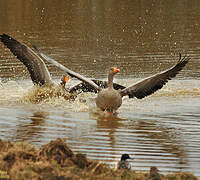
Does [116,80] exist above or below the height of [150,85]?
above

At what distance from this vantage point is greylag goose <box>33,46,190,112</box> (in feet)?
40.0

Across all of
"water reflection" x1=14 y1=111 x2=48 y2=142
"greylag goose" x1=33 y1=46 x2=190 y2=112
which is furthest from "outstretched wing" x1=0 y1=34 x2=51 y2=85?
"water reflection" x1=14 y1=111 x2=48 y2=142

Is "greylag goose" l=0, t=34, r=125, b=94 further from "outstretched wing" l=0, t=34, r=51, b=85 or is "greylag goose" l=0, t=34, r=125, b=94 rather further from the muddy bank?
the muddy bank

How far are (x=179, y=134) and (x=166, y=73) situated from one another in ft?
8.57

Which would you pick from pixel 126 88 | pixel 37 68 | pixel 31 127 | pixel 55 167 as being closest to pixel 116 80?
pixel 37 68

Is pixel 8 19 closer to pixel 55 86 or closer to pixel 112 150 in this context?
pixel 55 86

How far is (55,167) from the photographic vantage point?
22.7 ft

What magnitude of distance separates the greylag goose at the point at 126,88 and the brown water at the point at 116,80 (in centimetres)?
25

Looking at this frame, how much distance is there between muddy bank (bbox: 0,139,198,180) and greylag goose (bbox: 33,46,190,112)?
4730mm

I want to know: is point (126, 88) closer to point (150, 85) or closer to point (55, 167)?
point (150, 85)

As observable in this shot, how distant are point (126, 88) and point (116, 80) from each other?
255 cm

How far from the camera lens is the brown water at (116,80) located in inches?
373

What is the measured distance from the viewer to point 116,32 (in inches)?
957

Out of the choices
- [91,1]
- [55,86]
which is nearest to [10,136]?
[55,86]
